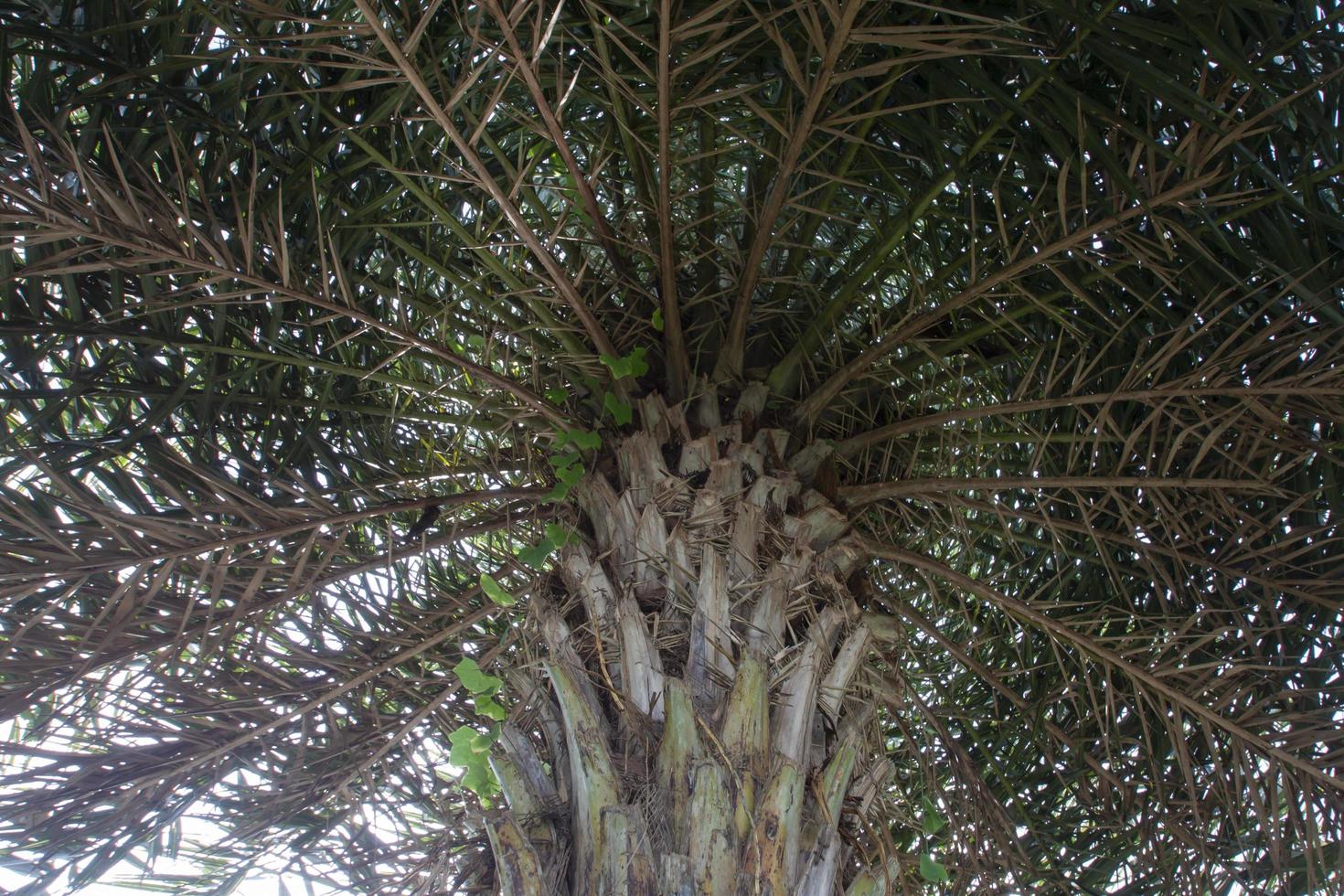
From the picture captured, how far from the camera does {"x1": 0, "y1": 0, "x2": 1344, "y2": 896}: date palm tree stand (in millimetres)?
1806

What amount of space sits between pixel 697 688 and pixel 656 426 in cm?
60

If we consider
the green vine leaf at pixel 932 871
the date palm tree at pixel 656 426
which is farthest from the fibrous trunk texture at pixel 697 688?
the green vine leaf at pixel 932 871

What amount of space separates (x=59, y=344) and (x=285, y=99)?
31.0 inches

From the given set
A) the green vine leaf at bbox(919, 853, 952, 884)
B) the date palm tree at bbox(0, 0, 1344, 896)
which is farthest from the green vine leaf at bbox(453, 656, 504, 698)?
the green vine leaf at bbox(919, 853, 952, 884)

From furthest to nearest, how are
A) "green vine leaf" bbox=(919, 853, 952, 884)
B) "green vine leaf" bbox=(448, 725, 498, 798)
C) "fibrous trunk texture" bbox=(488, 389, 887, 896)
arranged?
"green vine leaf" bbox=(919, 853, 952, 884) → "green vine leaf" bbox=(448, 725, 498, 798) → "fibrous trunk texture" bbox=(488, 389, 887, 896)

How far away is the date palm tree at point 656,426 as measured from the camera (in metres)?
1.81

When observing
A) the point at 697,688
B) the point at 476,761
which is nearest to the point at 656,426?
the point at 697,688

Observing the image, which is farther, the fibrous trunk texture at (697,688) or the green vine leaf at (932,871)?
the green vine leaf at (932,871)

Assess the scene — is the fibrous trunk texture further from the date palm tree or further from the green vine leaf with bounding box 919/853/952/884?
the green vine leaf with bounding box 919/853/952/884

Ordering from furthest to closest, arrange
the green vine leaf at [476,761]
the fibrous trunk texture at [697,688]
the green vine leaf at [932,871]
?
the green vine leaf at [932,871], the green vine leaf at [476,761], the fibrous trunk texture at [697,688]

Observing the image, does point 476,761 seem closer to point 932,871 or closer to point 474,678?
point 474,678

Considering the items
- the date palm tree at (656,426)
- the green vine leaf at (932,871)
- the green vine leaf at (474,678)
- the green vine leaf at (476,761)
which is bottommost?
the green vine leaf at (932,871)

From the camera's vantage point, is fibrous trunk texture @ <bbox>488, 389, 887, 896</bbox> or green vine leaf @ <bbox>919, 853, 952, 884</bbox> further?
green vine leaf @ <bbox>919, 853, 952, 884</bbox>

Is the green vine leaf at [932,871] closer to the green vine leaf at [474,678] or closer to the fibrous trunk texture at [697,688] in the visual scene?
the fibrous trunk texture at [697,688]
